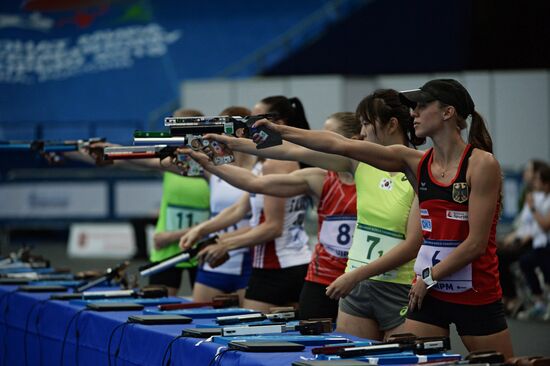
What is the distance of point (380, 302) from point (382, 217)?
39 cm

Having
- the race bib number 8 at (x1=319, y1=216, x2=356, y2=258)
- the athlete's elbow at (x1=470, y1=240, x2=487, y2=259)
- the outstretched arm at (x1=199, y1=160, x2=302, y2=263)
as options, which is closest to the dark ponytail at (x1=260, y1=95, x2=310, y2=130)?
the outstretched arm at (x1=199, y1=160, x2=302, y2=263)

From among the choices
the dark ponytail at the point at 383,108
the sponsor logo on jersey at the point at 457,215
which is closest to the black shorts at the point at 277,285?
the dark ponytail at the point at 383,108

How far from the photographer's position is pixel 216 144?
181 inches

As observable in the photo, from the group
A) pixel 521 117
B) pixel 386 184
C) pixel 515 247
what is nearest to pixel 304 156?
pixel 386 184

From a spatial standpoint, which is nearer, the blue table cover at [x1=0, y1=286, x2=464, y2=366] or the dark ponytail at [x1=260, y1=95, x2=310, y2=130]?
the blue table cover at [x1=0, y1=286, x2=464, y2=366]

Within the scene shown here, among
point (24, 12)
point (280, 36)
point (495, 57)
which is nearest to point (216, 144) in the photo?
point (495, 57)

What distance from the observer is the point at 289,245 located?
600 cm

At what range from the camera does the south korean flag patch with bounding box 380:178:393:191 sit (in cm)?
495

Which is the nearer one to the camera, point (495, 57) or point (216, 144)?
point (216, 144)

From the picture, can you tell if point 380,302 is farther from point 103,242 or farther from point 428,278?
point 103,242

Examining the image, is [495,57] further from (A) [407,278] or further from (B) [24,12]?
(A) [407,278]

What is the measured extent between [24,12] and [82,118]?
2694mm

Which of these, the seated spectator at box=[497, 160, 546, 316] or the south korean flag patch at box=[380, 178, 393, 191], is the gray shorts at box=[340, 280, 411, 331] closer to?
the south korean flag patch at box=[380, 178, 393, 191]

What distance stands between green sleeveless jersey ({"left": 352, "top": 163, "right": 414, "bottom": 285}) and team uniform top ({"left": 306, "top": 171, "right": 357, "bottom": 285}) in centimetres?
36
